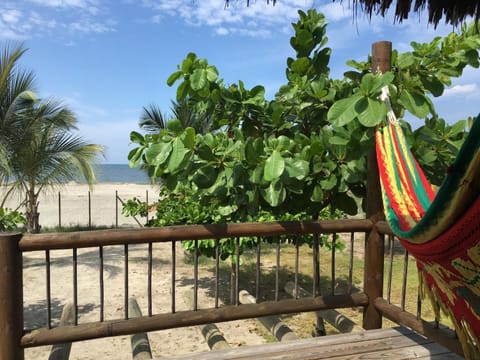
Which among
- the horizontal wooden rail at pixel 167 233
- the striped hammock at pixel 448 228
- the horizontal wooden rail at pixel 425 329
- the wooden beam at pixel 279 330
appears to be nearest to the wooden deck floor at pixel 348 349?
the horizontal wooden rail at pixel 425 329

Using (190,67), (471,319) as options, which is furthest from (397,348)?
(190,67)

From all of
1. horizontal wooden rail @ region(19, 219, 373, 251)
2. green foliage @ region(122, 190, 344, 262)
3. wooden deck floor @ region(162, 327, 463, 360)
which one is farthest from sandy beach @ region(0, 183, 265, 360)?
horizontal wooden rail @ region(19, 219, 373, 251)

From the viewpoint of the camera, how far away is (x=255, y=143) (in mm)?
1859

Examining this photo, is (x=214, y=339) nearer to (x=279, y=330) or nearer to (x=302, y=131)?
(x=279, y=330)

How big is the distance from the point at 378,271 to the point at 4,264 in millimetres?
2086

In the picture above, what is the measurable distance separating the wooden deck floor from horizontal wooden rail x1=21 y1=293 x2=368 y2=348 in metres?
0.21

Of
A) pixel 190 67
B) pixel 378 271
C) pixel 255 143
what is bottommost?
pixel 378 271

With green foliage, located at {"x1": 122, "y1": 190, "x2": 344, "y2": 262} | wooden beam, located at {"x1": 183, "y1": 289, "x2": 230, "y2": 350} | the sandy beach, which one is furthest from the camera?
green foliage, located at {"x1": 122, "y1": 190, "x2": 344, "y2": 262}

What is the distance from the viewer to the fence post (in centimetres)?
181

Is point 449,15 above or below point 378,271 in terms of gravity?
above

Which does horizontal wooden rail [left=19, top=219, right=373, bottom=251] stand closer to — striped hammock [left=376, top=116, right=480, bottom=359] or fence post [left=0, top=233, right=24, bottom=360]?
fence post [left=0, top=233, right=24, bottom=360]

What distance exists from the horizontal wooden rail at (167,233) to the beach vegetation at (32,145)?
592 cm

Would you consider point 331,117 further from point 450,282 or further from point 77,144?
point 77,144

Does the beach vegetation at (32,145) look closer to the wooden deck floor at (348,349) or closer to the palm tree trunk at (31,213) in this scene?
the palm tree trunk at (31,213)
